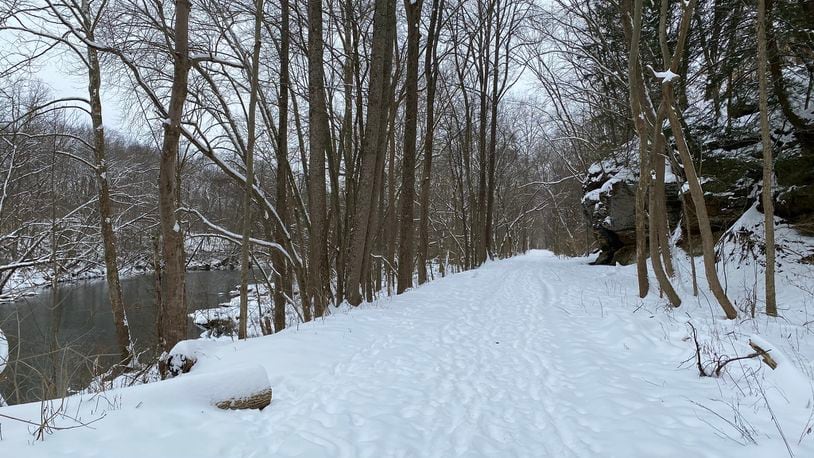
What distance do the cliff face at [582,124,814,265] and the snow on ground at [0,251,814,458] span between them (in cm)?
361

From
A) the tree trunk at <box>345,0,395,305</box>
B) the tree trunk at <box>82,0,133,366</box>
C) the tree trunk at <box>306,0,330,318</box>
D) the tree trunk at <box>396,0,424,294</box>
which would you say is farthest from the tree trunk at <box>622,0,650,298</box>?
the tree trunk at <box>82,0,133,366</box>

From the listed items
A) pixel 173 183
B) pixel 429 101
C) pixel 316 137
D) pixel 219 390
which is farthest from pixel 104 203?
pixel 429 101

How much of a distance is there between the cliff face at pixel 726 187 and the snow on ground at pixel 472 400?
11.8 feet

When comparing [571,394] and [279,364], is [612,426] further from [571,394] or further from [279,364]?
[279,364]

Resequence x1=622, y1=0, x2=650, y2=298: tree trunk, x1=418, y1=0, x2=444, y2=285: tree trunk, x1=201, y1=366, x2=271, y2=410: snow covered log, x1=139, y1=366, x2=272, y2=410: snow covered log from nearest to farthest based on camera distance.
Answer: x1=139, y1=366, x2=272, y2=410: snow covered log, x1=201, y1=366, x2=271, y2=410: snow covered log, x1=622, y1=0, x2=650, y2=298: tree trunk, x1=418, y1=0, x2=444, y2=285: tree trunk

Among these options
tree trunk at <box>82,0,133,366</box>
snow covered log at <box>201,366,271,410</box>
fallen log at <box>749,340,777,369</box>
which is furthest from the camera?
tree trunk at <box>82,0,133,366</box>

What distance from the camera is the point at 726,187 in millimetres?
9188

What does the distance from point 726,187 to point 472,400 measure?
962cm

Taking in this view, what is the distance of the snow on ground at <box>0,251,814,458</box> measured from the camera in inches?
89.1

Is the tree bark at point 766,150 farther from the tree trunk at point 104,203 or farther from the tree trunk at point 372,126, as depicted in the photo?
the tree trunk at point 104,203

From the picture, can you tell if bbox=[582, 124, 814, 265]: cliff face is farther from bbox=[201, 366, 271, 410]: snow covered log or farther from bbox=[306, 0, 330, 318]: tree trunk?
bbox=[201, 366, 271, 410]: snow covered log

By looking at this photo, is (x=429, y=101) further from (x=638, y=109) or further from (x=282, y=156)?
(x=638, y=109)

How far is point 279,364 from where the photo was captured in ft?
12.2

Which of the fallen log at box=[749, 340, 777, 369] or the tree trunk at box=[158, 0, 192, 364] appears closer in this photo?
the fallen log at box=[749, 340, 777, 369]
